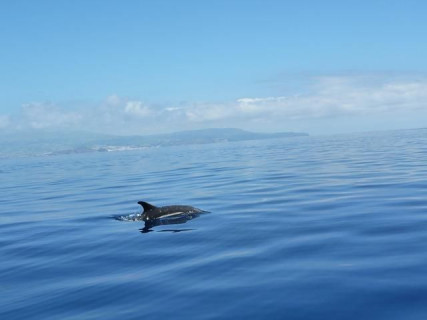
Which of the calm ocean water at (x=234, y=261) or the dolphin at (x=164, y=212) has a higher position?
the dolphin at (x=164, y=212)

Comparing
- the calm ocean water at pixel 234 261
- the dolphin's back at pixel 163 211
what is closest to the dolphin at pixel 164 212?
the dolphin's back at pixel 163 211

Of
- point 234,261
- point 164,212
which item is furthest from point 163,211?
point 234,261

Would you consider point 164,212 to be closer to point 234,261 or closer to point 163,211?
point 163,211

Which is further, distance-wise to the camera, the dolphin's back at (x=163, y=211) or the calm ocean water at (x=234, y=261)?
the dolphin's back at (x=163, y=211)

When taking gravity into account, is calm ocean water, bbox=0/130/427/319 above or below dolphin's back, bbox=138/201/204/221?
below

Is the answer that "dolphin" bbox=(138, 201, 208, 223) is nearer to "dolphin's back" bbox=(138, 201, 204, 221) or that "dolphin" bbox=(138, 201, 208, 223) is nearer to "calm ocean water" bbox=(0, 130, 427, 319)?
"dolphin's back" bbox=(138, 201, 204, 221)

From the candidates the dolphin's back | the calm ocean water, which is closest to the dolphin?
the dolphin's back

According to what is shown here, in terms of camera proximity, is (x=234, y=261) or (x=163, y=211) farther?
(x=163, y=211)

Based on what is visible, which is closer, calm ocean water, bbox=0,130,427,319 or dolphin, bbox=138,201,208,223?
calm ocean water, bbox=0,130,427,319

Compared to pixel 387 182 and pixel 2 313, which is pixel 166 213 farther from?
pixel 387 182

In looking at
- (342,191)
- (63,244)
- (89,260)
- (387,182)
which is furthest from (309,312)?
(387,182)

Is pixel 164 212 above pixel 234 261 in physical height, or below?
above

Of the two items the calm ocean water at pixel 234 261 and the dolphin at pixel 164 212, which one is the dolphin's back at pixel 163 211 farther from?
the calm ocean water at pixel 234 261

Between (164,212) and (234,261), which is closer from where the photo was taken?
(234,261)
